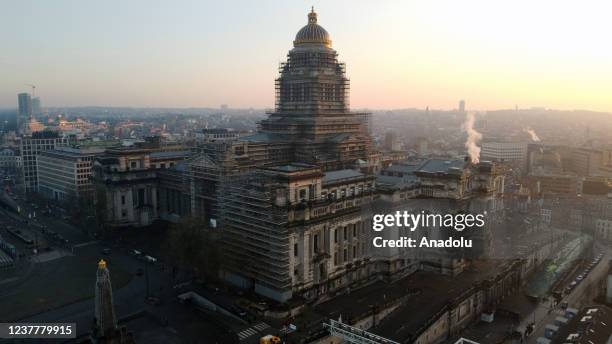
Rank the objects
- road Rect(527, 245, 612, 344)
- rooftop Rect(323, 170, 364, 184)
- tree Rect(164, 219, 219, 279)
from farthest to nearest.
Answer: rooftop Rect(323, 170, 364, 184) → road Rect(527, 245, 612, 344) → tree Rect(164, 219, 219, 279)

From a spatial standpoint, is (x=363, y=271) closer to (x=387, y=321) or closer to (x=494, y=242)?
(x=387, y=321)

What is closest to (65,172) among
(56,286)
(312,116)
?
(56,286)

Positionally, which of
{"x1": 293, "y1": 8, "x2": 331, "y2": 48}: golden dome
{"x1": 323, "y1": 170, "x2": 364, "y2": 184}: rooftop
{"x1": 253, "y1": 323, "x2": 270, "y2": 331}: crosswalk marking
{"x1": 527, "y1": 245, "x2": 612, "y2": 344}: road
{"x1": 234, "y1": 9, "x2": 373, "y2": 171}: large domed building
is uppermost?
{"x1": 293, "y1": 8, "x2": 331, "y2": 48}: golden dome

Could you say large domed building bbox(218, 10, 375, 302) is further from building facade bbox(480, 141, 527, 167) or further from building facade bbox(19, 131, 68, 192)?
building facade bbox(480, 141, 527, 167)

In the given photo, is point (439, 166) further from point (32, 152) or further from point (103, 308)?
point (32, 152)

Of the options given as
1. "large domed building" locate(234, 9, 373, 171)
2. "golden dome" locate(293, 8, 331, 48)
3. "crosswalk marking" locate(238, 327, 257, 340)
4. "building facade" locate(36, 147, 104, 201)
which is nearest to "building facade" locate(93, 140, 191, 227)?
"building facade" locate(36, 147, 104, 201)

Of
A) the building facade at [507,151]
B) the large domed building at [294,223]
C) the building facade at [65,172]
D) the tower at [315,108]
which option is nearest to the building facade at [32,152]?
the building facade at [65,172]

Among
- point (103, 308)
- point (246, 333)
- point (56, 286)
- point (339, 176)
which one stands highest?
point (339, 176)

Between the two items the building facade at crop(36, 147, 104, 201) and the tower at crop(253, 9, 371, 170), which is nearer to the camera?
the tower at crop(253, 9, 371, 170)
